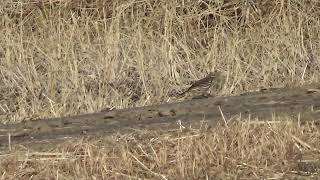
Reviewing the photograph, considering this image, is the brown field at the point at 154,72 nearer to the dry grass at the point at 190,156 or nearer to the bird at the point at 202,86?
the dry grass at the point at 190,156

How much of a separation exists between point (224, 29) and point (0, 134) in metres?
3.38

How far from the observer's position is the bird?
6.25 meters

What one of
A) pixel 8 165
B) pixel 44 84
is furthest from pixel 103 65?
pixel 8 165

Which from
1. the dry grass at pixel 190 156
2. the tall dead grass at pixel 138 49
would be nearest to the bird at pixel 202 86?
the tall dead grass at pixel 138 49

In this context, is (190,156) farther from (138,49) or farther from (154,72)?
(138,49)

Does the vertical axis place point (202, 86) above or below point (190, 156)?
above

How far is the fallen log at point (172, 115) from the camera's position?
16.8 ft

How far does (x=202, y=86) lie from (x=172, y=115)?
3.19 feet

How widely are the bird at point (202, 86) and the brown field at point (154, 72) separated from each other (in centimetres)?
15

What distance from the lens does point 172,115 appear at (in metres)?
5.48

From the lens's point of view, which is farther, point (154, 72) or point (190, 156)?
point (154, 72)

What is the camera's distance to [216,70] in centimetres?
691

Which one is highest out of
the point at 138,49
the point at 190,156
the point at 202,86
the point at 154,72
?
the point at 138,49

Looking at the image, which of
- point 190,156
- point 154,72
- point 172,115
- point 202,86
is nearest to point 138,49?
point 154,72
